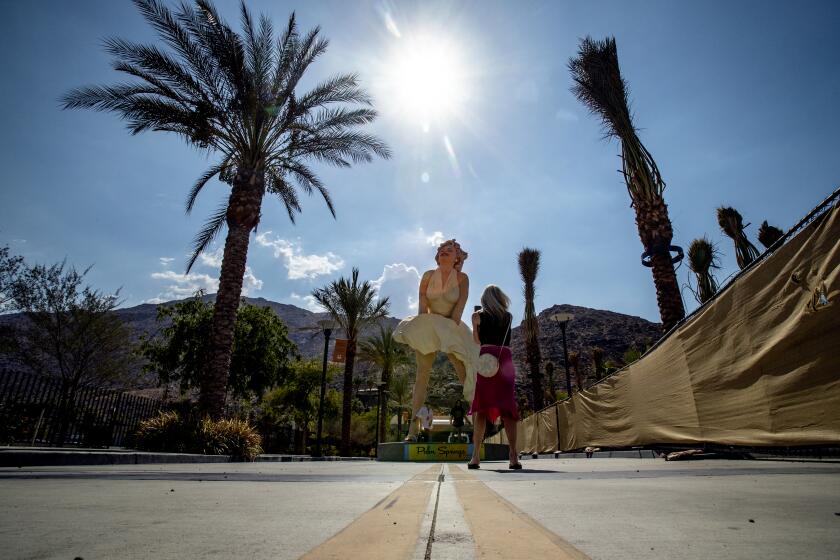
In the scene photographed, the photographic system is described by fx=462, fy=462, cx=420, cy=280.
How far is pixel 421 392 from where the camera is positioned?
30.0 ft

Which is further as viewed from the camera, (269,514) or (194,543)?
(269,514)

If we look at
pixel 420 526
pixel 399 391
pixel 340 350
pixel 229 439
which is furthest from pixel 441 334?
pixel 399 391

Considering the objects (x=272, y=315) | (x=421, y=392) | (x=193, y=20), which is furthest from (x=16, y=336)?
(x=421, y=392)

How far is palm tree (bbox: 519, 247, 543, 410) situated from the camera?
2351 centimetres

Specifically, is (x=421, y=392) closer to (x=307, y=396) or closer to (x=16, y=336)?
(x=16, y=336)

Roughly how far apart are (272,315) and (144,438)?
60.4 feet

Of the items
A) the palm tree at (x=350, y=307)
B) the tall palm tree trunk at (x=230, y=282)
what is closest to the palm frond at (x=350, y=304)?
the palm tree at (x=350, y=307)

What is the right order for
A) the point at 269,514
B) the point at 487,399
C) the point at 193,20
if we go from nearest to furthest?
the point at 269,514, the point at 487,399, the point at 193,20

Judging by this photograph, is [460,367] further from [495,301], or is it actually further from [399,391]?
[399,391]

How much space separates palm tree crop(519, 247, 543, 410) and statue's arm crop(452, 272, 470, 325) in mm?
14855

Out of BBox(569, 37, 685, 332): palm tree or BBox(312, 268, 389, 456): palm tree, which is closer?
BBox(569, 37, 685, 332): palm tree

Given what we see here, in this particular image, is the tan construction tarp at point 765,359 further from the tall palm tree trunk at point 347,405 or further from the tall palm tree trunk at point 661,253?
the tall palm tree trunk at point 347,405

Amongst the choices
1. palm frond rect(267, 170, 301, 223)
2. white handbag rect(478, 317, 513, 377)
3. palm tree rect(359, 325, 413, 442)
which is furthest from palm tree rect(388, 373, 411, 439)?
white handbag rect(478, 317, 513, 377)

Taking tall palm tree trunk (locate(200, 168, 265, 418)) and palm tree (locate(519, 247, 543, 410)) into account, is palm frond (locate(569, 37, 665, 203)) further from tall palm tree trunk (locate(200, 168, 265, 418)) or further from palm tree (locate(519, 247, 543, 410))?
palm tree (locate(519, 247, 543, 410))
